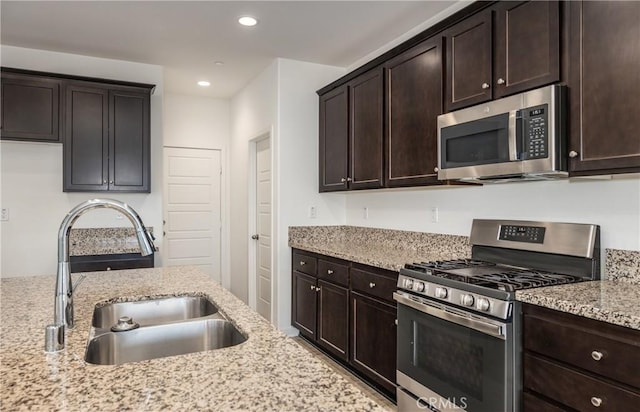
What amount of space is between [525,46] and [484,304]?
130 centimetres

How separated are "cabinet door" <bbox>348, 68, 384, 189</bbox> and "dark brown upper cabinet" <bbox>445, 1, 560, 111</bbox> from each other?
0.77m

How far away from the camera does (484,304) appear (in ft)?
6.22

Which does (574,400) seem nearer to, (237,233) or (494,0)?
(494,0)

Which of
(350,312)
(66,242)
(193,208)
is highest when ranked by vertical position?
(193,208)

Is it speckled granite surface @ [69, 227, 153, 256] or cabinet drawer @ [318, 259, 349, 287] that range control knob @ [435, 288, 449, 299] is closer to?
cabinet drawer @ [318, 259, 349, 287]

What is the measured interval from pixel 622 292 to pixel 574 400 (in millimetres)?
521

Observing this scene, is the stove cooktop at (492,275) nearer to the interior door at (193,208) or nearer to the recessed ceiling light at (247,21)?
the recessed ceiling light at (247,21)

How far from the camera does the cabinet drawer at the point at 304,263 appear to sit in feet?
12.2

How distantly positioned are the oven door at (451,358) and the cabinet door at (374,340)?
185 millimetres

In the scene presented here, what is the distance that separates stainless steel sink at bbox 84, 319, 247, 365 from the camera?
134 centimetres

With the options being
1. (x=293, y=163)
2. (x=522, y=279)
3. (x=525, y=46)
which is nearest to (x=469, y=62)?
(x=525, y=46)

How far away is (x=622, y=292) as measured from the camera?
1.79 metres

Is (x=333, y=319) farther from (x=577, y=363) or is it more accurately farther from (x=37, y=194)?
(x=37, y=194)

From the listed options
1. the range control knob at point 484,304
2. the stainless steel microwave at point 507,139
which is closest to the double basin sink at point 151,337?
the range control knob at point 484,304
